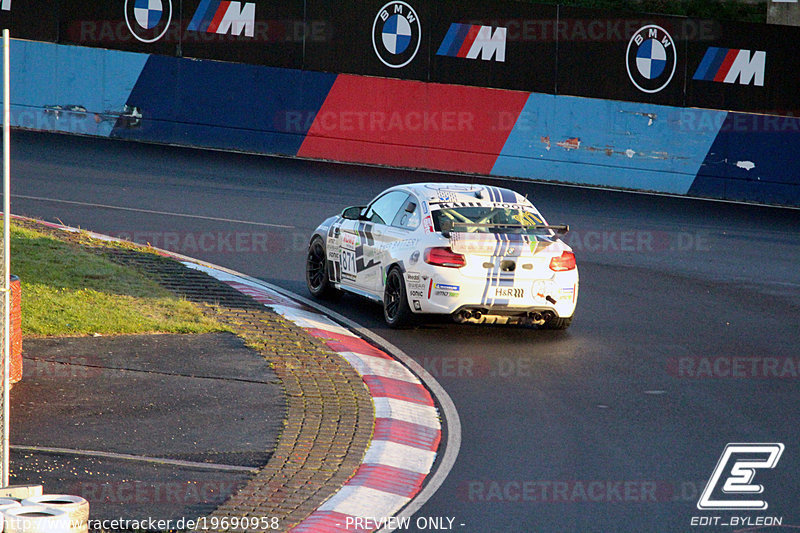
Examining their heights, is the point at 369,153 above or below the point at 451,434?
above

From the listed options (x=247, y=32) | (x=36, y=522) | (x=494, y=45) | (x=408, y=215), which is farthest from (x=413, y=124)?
(x=36, y=522)

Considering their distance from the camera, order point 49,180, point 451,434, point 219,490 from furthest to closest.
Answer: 1. point 49,180
2. point 451,434
3. point 219,490

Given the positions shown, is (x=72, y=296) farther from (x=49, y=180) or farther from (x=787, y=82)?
(x=787, y=82)

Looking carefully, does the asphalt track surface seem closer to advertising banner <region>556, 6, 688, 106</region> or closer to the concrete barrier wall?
A: the concrete barrier wall

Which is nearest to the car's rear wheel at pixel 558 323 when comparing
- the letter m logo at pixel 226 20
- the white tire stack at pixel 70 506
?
the white tire stack at pixel 70 506

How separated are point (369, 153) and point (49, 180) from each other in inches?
255

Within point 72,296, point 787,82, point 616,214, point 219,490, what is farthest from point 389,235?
point 787,82

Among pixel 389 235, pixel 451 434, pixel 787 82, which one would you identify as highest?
pixel 787 82

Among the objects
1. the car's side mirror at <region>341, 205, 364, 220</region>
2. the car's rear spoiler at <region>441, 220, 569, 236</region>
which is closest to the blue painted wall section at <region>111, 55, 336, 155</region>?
the car's side mirror at <region>341, 205, 364, 220</region>

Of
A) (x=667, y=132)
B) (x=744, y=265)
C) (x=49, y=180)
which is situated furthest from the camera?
(x=667, y=132)

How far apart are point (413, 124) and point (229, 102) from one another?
12.6ft

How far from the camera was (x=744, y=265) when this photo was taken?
55.5 feet

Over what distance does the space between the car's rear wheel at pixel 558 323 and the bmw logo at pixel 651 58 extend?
37.5 feet

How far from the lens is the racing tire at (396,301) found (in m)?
12.0
